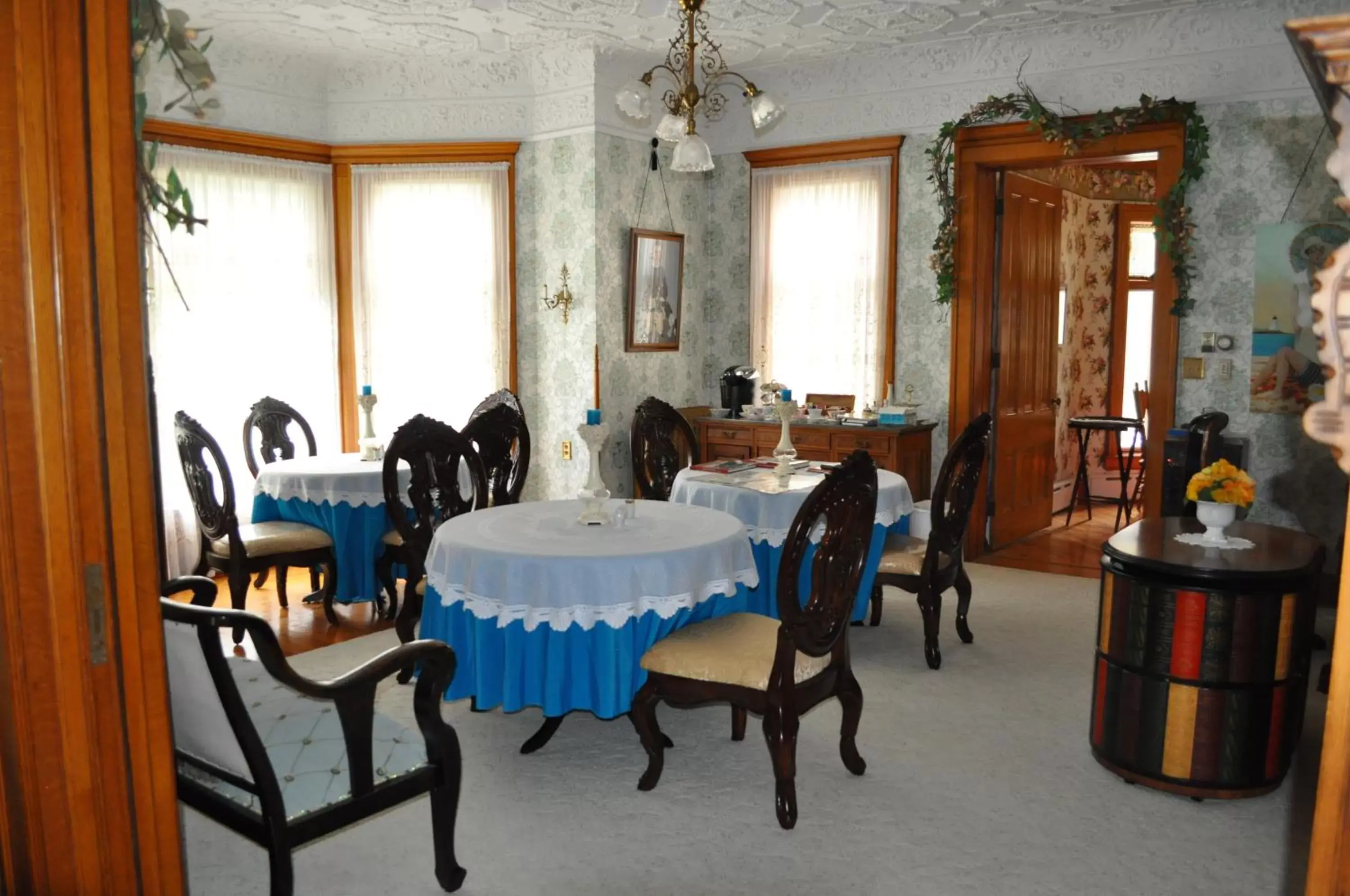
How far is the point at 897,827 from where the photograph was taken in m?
3.06

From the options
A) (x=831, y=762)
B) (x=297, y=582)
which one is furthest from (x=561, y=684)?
(x=297, y=582)

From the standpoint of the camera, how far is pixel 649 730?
3244mm

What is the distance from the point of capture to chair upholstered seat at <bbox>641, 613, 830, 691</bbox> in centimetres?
307

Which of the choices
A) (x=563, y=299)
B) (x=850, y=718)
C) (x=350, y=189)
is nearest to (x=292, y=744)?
(x=850, y=718)

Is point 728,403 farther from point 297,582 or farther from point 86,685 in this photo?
point 86,685

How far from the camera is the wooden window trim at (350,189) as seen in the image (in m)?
6.77

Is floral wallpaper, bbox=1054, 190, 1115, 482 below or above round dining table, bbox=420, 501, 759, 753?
above

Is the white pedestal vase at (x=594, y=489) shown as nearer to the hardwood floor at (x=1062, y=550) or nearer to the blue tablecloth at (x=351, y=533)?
the blue tablecloth at (x=351, y=533)

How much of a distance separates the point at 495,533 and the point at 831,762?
4.64 ft

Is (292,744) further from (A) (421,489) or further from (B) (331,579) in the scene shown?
(B) (331,579)

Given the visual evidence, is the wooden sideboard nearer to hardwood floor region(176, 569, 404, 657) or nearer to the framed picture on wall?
the framed picture on wall

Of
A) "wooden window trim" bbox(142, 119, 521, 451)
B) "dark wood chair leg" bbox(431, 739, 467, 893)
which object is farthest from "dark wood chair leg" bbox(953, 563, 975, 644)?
"dark wood chair leg" bbox(431, 739, 467, 893)

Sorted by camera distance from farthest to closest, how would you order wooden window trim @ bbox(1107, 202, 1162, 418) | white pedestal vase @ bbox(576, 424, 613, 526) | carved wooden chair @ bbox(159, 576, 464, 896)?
wooden window trim @ bbox(1107, 202, 1162, 418) → white pedestal vase @ bbox(576, 424, 613, 526) → carved wooden chair @ bbox(159, 576, 464, 896)
